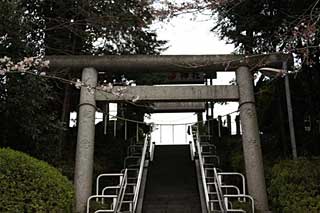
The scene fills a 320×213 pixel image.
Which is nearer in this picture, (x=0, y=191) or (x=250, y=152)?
(x=0, y=191)

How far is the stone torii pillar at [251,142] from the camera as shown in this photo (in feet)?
31.3

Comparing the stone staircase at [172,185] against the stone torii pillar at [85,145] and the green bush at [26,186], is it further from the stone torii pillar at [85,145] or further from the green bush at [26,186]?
the green bush at [26,186]

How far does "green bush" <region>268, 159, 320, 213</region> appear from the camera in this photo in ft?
25.4

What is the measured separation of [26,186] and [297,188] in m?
4.55

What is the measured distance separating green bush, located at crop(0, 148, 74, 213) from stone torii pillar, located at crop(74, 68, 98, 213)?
6.23 feet

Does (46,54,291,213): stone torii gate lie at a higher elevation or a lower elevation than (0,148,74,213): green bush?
higher

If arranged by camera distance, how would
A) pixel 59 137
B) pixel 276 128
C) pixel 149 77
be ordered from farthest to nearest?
1. pixel 149 77
2. pixel 276 128
3. pixel 59 137

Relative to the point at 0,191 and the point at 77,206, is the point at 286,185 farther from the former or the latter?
the point at 0,191

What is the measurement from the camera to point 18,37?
911cm

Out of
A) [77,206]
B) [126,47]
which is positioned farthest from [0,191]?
[126,47]

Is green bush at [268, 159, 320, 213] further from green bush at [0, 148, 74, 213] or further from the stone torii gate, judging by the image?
green bush at [0, 148, 74, 213]

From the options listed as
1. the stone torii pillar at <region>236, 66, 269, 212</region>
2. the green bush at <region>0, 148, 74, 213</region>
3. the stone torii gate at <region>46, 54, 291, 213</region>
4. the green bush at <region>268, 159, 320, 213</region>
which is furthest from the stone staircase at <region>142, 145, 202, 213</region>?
the green bush at <region>0, 148, 74, 213</region>

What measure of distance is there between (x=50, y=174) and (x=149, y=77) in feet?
26.4

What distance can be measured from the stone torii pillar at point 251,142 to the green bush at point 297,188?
0.45m
